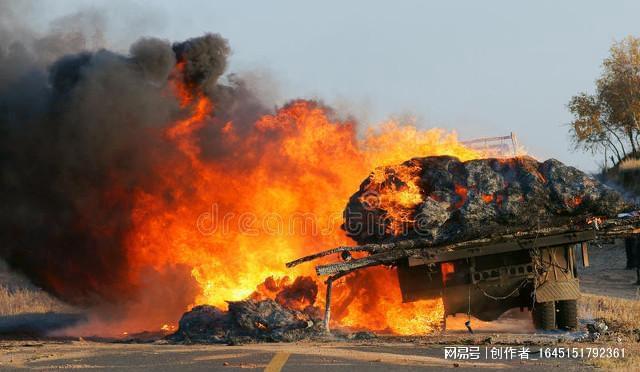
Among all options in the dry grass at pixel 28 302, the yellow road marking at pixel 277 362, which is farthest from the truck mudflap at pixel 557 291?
the dry grass at pixel 28 302

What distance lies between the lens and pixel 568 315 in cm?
1903

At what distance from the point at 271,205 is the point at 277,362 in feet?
35.0

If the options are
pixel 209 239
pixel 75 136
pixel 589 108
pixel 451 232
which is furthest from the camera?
pixel 589 108

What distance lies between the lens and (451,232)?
1830 centimetres

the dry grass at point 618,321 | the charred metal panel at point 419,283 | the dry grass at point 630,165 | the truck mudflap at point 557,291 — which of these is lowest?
the dry grass at point 618,321

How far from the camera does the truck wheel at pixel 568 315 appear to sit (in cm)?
1902

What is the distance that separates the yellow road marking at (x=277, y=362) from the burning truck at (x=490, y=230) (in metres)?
4.59

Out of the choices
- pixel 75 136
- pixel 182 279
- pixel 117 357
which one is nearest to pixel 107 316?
pixel 182 279

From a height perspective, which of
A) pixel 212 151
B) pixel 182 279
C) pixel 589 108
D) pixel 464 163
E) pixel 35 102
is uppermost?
pixel 589 108

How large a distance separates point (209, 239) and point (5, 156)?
9.86 m

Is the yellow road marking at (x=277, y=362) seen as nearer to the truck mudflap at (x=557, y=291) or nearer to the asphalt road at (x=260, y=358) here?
the asphalt road at (x=260, y=358)

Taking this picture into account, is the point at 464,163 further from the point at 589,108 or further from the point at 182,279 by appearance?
the point at 589,108

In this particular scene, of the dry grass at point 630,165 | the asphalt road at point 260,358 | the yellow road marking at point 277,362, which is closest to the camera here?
the yellow road marking at point 277,362
